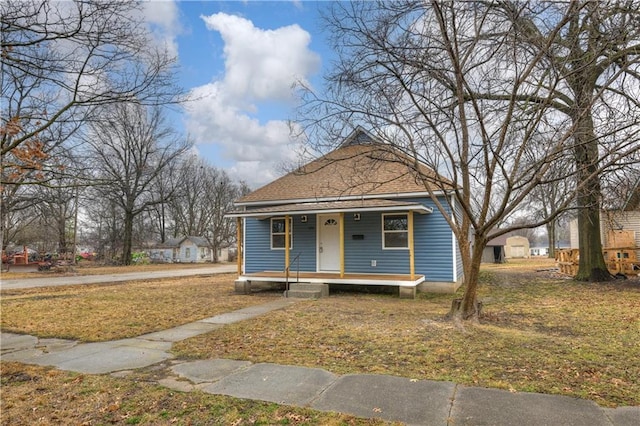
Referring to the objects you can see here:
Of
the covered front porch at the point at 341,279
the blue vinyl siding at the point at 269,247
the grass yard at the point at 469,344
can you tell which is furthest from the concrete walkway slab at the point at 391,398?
the blue vinyl siding at the point at 269,247

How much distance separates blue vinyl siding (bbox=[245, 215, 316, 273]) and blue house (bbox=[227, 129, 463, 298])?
0.10 feet

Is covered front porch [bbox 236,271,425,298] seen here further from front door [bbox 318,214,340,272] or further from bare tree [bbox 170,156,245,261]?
bare tree [bbox 170,156,245,261]

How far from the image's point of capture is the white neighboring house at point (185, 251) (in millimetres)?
50062

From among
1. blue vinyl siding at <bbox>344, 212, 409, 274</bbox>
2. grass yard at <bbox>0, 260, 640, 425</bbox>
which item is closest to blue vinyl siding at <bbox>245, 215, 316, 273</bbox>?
blue vinyl siding at <bbox>344, 212, 409, 274</bbox>

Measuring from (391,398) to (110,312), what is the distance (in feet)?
25.6

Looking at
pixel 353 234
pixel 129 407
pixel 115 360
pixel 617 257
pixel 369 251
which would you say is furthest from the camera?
pixel 617 257

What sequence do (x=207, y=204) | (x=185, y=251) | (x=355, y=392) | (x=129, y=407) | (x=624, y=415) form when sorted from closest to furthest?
1. (x=624, y=415)
2. (x=129, y=407)
3. (x=355, y=392)
4. (x=185, y=251)
5. (x=207, y=204)

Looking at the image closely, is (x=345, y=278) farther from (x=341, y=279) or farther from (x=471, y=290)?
(x=471, y=290)

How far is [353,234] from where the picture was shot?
13289mm

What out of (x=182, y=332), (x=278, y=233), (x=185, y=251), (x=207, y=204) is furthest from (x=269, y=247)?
(x=207, y=204)

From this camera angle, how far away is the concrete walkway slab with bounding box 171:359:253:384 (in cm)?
433

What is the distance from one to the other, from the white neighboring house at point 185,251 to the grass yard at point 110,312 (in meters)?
37.2

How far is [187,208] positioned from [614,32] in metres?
53.4

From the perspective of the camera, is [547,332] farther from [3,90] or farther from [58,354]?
[3,90]
